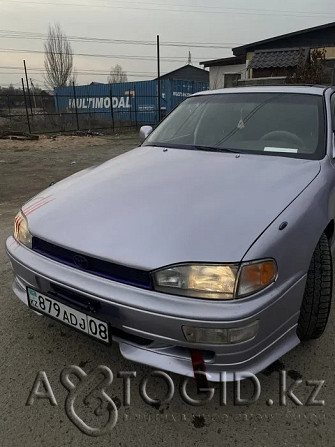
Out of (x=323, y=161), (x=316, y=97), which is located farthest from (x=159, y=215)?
(x=316, y=97)

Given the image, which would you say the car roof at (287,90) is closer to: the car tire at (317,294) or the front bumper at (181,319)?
the car tire at (317,294)

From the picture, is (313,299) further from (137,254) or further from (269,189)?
(137,254)

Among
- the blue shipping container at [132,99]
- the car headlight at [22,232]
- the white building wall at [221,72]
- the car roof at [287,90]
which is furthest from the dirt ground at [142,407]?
the blue shipping container at [132,99]

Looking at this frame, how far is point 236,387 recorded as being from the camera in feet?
6.38

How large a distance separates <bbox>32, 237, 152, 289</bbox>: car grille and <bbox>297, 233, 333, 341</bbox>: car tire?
92 centimetres

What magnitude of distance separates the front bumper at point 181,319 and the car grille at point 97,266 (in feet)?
0.09

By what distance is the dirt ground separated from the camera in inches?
66.1

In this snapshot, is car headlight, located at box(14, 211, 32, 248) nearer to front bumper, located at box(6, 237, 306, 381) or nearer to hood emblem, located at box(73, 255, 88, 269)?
front bumper, located at box(6, 237, 306, 381)

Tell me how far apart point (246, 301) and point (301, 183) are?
85 cm

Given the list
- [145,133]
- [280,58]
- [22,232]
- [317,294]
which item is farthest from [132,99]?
[317,294]

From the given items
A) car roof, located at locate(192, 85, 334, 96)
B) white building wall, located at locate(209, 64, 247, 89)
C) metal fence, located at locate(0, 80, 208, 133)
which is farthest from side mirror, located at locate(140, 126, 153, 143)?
metal fence, located at locate(0, 80, 208, 133)

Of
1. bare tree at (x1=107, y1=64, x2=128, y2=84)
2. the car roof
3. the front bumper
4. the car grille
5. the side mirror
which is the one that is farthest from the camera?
bare tree at (x1=107, y1=64, x2=128, y2=84)

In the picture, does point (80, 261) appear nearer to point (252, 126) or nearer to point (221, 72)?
point (252, 126)

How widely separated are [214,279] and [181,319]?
0.70ft
